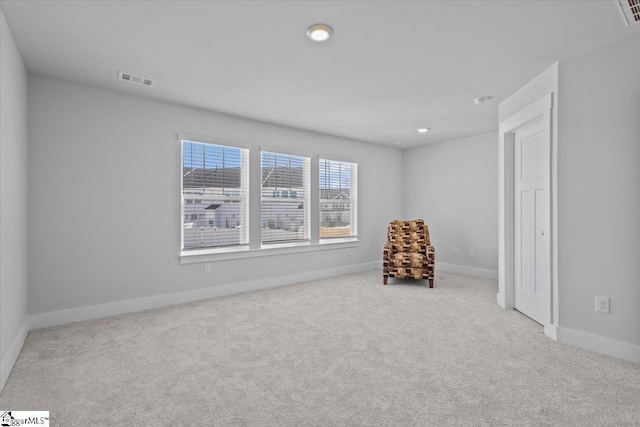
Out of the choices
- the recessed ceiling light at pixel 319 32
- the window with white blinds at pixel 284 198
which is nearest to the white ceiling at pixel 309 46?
the recessed ceiling light at pixel 319 32

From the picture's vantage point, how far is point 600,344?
8.64ft

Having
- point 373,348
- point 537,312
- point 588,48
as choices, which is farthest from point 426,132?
point 373,348

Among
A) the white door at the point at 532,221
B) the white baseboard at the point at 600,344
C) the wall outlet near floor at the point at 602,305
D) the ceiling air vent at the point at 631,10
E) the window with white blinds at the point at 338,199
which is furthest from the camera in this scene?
the window with white blinds at the point at 338,199

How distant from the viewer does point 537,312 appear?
10.9 ft

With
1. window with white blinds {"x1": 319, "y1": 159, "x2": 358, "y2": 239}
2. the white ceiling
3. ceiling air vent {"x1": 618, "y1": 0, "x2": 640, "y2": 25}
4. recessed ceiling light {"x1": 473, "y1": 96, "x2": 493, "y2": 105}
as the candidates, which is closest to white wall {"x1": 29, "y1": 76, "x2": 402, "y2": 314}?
the white ceiling

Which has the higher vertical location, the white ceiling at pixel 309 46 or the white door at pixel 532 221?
the white ceiling at pixel 309 46

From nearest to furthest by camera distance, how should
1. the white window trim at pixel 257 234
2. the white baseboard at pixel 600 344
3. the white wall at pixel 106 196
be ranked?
the white baseboard at pixel 600 344, the white wall at pixel 106 196, the white window trim at pixel 257 234

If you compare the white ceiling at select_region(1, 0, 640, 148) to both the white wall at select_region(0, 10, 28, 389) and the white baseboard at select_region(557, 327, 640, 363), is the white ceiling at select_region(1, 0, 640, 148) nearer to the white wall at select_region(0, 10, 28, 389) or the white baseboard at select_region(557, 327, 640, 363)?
the white wall at select_region(0, 10, 28, 389)

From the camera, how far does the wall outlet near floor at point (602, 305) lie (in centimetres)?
261

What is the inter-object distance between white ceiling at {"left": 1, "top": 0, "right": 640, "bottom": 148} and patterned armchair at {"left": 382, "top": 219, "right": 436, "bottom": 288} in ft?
6.95

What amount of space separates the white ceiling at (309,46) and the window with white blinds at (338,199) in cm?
186

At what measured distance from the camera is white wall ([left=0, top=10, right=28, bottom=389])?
2.22m

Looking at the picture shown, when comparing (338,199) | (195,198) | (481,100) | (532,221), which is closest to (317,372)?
(532,221)

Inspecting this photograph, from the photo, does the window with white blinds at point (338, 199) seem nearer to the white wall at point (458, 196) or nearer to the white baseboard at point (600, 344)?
the white wall at point (458, 196)
